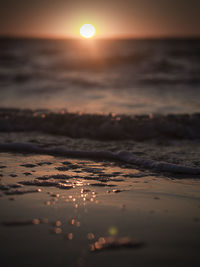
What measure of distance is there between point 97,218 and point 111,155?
1836 millimetres

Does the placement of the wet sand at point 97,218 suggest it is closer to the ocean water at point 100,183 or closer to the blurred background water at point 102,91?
the ocean water at point 100,183

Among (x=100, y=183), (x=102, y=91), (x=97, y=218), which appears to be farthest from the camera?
(x=102, y=91)

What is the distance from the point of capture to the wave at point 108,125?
5223 millimetres

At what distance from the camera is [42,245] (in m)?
1.79

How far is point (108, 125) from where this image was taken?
5441 millimetres

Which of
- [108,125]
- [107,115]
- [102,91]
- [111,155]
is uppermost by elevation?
[102,91]

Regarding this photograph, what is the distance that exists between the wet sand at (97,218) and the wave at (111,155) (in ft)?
0.82

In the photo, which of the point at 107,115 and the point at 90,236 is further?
the point at 107,115

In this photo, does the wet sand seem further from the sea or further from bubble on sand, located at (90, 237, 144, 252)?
the sea

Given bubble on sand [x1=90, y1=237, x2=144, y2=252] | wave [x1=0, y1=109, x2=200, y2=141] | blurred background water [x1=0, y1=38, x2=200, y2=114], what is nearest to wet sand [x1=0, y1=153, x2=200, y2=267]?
bubble on sand [x1=90, y1=237, x2=144, y2=252]

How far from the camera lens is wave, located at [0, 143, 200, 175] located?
10.9 ft

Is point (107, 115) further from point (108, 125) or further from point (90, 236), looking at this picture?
point (90, 236)

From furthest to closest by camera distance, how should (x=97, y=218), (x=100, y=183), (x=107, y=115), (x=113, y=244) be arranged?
(x=107, y=115)
(x=100, y=183)
(x=97, y=218)
(x=113, y=244)

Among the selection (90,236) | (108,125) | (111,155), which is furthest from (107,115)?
(90,236)
